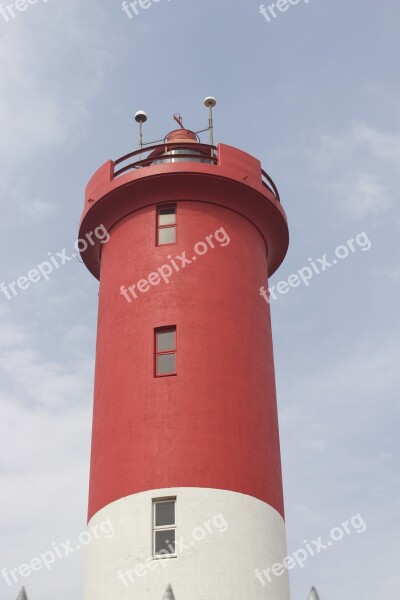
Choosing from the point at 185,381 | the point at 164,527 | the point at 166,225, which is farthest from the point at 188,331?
the point at 164,527

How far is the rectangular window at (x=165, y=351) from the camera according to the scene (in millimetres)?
22953

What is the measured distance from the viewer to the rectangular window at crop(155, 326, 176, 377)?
22953mm

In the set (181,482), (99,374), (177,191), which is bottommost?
(181,482)

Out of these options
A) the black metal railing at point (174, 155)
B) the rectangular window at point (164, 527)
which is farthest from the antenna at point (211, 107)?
the rectangular window at point (164, 527)

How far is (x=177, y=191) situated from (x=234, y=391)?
250 inches

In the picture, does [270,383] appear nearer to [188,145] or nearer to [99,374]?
[99,374]

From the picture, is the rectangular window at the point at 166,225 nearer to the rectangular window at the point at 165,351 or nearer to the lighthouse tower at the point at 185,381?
the lighthouse tower at the point at 185,381

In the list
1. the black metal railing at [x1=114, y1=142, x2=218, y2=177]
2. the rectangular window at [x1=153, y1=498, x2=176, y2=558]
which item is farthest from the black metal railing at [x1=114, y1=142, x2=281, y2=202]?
the rectangular window at [x1=153, y1=498, x2=176, y2=558]

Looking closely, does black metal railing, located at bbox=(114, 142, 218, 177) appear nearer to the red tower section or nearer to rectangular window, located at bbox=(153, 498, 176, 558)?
the red tower section

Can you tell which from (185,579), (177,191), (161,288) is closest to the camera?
(185,579)

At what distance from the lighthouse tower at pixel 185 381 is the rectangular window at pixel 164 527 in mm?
34

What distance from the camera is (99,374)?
80.2ft

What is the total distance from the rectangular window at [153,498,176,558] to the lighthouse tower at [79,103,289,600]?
0.11 ft

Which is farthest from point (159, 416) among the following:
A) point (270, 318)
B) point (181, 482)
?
point (270, 318)
